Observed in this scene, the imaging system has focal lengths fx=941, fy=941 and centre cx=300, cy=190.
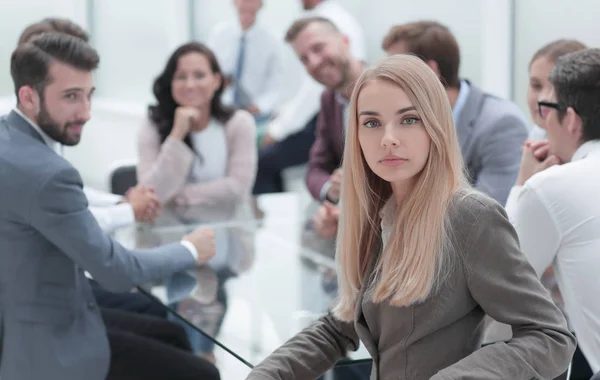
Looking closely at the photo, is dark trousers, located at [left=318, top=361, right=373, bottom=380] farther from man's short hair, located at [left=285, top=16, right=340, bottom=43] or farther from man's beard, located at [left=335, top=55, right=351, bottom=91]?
man's short hair, located at [left=285, top=16, right=340, bottom=43]

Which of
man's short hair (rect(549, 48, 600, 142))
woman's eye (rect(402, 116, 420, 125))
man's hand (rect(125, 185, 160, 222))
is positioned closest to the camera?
woman's eye (rect(402, 116, 420, 125))

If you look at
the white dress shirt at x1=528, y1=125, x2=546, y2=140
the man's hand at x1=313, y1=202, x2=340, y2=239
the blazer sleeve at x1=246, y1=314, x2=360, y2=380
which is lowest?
the man's hand at x1=313, y1=202, x2=340, y2=239

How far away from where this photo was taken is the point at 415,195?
1.60 m

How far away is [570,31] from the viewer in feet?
14.4

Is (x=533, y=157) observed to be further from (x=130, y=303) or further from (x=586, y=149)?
(x=130, y=303)

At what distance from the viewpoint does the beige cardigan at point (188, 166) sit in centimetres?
396

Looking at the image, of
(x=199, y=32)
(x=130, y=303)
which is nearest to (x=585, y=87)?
(x=130, y=303)

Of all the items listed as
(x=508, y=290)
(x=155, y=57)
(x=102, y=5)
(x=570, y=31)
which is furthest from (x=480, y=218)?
(x=102, y=5)

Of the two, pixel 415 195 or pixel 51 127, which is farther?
pixel 51 127

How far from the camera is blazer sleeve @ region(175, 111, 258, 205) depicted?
4008 mm

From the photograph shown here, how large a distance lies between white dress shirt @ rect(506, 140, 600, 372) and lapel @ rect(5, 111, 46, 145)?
4.15 feet

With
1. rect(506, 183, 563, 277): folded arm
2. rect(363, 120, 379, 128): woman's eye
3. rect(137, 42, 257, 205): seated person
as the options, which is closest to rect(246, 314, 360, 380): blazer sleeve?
rect(363, 120, 379, 128): woman's eye

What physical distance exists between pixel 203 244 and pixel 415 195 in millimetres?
1428

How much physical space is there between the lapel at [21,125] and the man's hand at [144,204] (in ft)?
3.65
